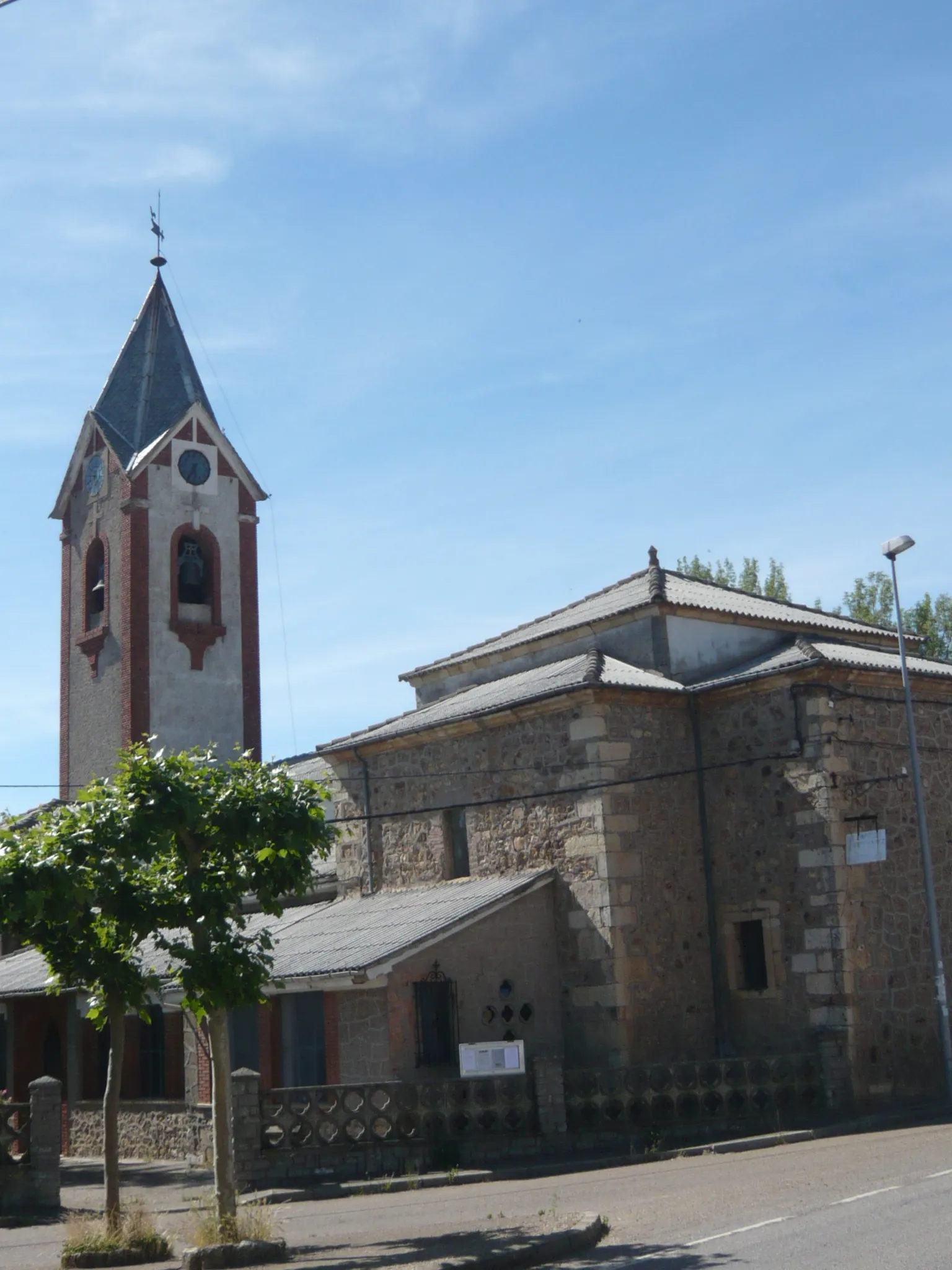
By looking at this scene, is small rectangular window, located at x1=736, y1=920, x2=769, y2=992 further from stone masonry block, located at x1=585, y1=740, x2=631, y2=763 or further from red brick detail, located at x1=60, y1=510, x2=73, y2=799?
red brick detail, located at x1=60, y1=510, x2=73, y2=799

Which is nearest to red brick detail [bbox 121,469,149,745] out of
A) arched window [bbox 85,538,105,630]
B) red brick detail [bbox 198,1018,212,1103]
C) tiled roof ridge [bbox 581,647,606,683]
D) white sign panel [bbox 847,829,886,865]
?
arched window [bbox 85,538,105,630]

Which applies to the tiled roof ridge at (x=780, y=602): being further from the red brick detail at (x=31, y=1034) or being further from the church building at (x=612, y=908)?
the red brick detail at (x=31, y=1034)

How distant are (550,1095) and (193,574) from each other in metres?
21.5

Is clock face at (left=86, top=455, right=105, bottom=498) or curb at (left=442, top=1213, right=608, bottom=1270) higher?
clock face at (left=86, top=455, right=105, bottom=498)

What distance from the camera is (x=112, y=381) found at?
39562 millimetres

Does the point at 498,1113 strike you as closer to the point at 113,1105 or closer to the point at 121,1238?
the point at 113,1105

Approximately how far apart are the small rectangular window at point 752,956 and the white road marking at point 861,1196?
9.50m

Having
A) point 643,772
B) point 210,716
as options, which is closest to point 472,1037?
point 643,772

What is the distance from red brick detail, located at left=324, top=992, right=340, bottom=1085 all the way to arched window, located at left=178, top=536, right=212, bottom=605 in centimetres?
1740

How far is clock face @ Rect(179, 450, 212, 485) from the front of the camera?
124 feet

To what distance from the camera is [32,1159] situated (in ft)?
56.2

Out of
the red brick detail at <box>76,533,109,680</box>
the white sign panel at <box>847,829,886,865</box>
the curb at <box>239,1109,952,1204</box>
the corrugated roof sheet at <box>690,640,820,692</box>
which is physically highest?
the red brick detail at <box>76,533,109,680</box>

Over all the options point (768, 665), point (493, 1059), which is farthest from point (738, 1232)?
point (768, 665)

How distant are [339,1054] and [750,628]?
9952 mm
